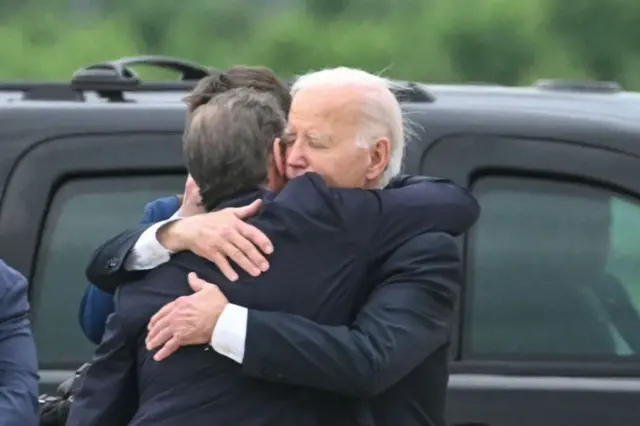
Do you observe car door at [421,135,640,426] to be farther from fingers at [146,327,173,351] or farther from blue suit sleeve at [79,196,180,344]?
fingers at [146,327,173,351]

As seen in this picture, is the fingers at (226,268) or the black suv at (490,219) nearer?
the fingers at (226,268)

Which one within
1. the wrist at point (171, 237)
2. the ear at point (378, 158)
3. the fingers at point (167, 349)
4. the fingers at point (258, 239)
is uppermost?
the ear at point (378, 158)

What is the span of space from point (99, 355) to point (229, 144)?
1.35ft

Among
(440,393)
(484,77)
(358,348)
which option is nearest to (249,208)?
(358,348)


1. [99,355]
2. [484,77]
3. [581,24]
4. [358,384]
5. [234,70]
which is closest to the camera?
[358,384]

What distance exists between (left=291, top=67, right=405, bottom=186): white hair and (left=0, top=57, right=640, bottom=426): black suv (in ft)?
2.07

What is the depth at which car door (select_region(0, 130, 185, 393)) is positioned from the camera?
2.89 metres

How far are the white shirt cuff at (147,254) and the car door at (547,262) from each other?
84 cm

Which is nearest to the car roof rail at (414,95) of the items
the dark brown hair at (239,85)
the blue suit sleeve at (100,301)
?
the dark brown hair at (239,85)

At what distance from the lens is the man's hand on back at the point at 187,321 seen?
210 cm

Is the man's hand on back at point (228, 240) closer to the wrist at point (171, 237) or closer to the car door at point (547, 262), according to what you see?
the wrist at point (171, 237)

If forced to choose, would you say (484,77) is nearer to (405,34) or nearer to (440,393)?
(405,34)

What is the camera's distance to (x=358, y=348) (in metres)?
2.08

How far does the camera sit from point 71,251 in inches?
115
